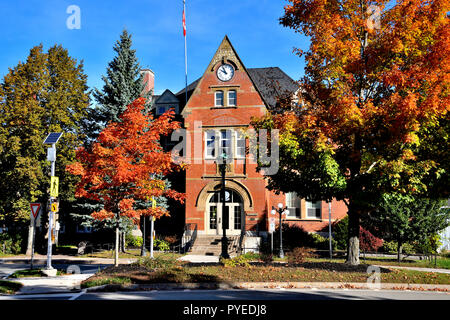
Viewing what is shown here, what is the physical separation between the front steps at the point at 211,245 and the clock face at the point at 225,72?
1196 cm

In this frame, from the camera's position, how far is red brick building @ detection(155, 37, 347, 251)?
2875 cm

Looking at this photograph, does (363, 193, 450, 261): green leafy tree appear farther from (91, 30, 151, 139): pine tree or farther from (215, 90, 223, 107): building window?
(91, 30, 151, 139): pine tree

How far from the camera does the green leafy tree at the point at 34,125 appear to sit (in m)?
26.2

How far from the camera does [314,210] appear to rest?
30266 mm

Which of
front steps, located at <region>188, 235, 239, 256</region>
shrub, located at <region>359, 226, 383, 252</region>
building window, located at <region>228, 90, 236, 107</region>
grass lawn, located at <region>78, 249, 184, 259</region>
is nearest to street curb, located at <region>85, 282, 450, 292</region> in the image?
shrub, located at <region>359, 226, 383, 252</region>

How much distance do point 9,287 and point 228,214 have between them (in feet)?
→ 58.3

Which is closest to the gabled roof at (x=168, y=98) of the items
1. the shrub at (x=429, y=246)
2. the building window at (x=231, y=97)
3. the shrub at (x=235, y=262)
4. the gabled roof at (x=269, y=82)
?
the gabled roof at (x=269, y=82)

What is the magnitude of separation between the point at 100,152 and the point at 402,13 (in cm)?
1307

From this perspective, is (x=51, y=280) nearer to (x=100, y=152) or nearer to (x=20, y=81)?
(x=100, y=152)

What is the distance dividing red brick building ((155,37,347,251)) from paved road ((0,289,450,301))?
16.1m

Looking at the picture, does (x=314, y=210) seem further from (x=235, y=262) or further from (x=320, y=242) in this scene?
(x=235, y=262)

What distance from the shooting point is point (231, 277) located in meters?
13.6
